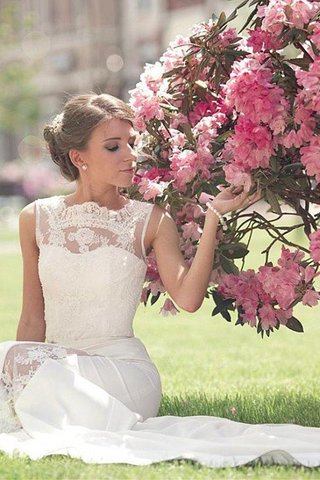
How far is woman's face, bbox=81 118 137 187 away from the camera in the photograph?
16.4 feet

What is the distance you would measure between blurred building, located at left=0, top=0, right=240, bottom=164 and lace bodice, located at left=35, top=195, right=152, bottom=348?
31.4 metres

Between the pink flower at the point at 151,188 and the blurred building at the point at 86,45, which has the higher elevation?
the blurred building at the point at 86,45

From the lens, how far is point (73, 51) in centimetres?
4212

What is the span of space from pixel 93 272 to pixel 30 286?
1.07 ft

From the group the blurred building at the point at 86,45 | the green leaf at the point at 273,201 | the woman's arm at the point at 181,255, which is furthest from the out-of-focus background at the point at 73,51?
the green leaf at the point at 273,201

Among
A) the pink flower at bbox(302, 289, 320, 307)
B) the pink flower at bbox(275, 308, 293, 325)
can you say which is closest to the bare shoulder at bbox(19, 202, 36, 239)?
the pink flower at bbox(275, 308, 293, 325)

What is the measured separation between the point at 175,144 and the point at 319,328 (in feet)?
17.7

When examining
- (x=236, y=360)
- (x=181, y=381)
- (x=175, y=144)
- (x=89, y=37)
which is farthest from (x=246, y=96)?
(x=89, y=37)

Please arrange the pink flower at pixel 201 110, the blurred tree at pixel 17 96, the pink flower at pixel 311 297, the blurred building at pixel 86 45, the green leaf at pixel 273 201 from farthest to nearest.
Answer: the blurred building at pixel 86 45 → the blurred tree at pixel 17 96 → the pink flower at pixel 201 110 → the pink flower at pixel 311 297 → the green leaf at pixel 273 201

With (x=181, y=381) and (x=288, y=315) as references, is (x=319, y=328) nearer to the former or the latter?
(x=181, y=381)

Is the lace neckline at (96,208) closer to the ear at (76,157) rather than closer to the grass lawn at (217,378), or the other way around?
the ear at (76,157)

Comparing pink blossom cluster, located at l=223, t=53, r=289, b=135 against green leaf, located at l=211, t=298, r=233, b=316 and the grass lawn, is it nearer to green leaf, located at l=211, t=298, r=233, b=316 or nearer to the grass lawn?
green leaf, located at l=211, t=298, r=233, b=316

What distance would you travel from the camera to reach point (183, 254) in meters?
5.01

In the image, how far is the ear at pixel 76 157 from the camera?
509 cm
